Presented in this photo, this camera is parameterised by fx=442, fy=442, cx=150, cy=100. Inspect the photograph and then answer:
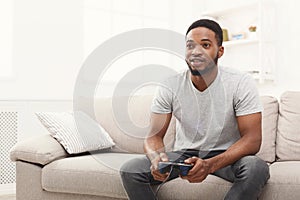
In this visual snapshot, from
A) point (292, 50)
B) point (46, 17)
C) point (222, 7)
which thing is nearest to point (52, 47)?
point (46, 17)

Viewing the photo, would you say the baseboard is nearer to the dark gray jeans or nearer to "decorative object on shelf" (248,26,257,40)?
the dark gray jeans

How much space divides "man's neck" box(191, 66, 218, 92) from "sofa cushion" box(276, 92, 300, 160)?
0.66 metres

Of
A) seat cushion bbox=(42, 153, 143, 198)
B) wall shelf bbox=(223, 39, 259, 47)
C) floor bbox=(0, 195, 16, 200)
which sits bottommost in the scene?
floor bbox=(0, 195, 16, 200)

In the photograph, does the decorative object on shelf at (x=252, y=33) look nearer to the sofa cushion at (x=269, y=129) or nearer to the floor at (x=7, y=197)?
the sofa cushion at (x=269, y=129)

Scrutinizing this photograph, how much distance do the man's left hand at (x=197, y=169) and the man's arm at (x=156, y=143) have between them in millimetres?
119

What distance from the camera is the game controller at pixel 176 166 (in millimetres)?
1765

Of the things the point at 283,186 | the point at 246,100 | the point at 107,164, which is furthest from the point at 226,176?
the point at 107,164

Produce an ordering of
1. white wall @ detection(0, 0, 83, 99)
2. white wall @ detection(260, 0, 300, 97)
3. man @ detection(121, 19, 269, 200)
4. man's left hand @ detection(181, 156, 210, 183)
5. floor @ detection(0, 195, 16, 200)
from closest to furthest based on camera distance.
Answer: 1. man's left hand @ detection(181, 156, 210, 183)
2. man @ detection(121, 19, 269, 200)
3. floor @ detection(0, 195, 16, 200)
4. white wall @ detection(0, 0, 83, 99)
5. white wall @ detection(260, 0, 300, 97)

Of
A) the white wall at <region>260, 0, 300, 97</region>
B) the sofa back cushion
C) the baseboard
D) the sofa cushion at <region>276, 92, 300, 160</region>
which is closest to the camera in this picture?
the sofa back cushion

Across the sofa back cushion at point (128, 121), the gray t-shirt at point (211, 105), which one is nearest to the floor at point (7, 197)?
the sofa back cushion at point (128, 121)

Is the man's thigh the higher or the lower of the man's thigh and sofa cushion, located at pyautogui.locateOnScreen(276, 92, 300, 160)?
the lower

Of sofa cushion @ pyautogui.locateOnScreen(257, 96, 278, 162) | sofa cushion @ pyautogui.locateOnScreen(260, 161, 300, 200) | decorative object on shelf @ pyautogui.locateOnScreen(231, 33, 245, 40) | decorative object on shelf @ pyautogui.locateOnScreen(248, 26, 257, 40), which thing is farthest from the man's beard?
decorative object on shelf @ pyautogui.locateOnScreen(231, 33, 245, 40)

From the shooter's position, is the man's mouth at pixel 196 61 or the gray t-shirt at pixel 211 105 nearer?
the man's mouth at pixel 196 61

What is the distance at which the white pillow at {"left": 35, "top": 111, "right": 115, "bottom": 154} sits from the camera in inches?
105
